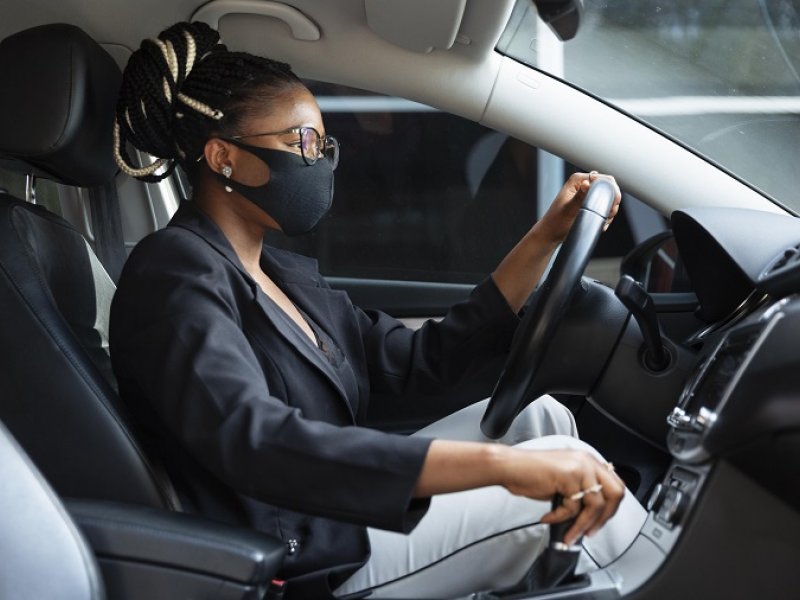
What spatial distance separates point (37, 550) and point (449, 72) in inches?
44.2

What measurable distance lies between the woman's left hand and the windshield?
266mm

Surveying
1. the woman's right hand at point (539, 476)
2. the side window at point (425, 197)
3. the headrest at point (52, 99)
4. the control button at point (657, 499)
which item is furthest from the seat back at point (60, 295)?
the side window at point (425, 197)

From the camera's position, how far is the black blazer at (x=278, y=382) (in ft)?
4.44

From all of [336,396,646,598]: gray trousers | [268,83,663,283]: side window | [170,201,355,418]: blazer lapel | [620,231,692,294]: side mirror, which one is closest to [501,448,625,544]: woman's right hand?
[336,396,646,598]: gray trousers

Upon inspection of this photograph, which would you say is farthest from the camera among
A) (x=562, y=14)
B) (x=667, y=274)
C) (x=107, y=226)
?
(x=667, y=274)

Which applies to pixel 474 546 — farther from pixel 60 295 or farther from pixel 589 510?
pixel 60 295

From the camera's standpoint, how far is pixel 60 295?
68.9 inches

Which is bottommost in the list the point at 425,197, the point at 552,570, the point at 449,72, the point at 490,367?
the point at 425,197

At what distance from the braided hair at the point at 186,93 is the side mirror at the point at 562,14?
55 centimetres

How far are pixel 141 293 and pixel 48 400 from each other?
0.64 feet

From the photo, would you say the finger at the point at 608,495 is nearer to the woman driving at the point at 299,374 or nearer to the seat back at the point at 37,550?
the woman driving at the point at 299,374

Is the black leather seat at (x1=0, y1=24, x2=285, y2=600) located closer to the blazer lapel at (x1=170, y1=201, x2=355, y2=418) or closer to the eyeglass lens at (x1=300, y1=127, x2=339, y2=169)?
the blazer lapel at (x1=170, y1=201, x2=355, y2=418)

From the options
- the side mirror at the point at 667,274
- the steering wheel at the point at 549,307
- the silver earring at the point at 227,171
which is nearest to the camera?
the steering wheel at the point at 549,307

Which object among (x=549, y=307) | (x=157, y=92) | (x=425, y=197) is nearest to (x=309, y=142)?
(x=157, y=92)
